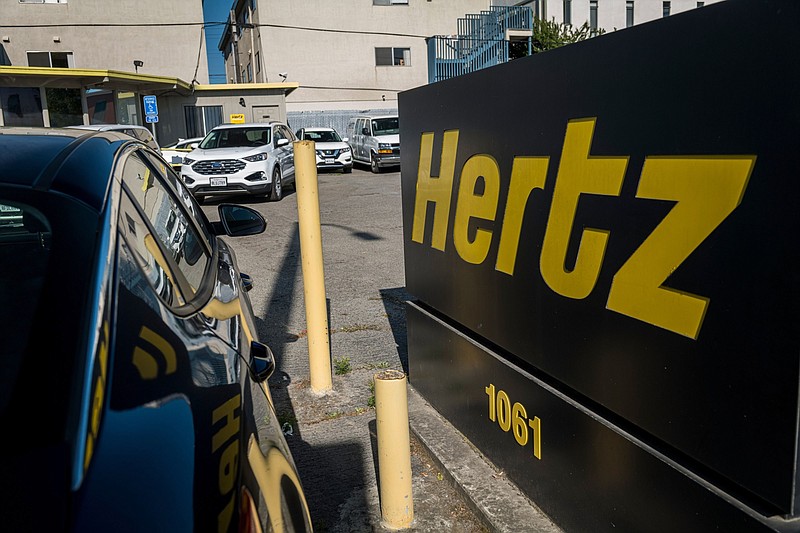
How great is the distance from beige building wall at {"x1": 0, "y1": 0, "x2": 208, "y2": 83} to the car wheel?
63.3 feet

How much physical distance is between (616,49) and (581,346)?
104cm

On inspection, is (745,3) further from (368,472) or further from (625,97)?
(368,472)

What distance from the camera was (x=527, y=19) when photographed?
6648 millimetres

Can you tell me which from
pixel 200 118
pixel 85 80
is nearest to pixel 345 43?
pixel 200 118

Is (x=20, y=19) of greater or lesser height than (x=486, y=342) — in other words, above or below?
above

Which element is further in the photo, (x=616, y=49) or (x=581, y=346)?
(x=581, y=346)

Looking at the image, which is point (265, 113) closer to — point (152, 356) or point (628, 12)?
point (628, 12)

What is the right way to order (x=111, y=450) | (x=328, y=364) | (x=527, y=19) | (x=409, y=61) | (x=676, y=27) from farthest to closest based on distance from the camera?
(x=409, y=61) → (x=527, y=19) → (x=328, y=364) → (x=676, y=27) → (x=111, y=450)

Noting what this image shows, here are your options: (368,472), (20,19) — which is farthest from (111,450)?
(20,19)

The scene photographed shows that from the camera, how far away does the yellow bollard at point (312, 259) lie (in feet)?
14.5

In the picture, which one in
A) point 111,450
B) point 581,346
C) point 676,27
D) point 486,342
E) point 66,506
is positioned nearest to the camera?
point 66,506

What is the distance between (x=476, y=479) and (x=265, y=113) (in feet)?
93.6

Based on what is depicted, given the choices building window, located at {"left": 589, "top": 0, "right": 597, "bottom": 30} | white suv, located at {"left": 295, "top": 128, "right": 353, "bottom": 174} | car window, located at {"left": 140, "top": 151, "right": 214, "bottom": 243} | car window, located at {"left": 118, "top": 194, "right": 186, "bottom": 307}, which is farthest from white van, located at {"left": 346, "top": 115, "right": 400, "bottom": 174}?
car window, located at {"left": 118, "top": 194, "right": 186, "bottom": 307}

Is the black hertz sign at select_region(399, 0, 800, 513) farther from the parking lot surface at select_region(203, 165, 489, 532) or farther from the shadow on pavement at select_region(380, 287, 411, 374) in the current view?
the shadow on pavement at select_region(380, 287, 411, 374)
